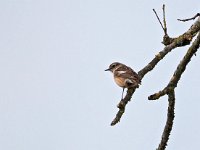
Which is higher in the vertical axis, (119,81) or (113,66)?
(113,66)

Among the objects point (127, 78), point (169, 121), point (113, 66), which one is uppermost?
point (113, 66)

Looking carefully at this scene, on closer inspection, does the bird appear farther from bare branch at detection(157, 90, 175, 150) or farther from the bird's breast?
bare branch at detection(157, 90, 175, 150)

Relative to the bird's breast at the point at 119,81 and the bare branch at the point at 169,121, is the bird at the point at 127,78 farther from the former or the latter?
the bare branch at the point at 169,121

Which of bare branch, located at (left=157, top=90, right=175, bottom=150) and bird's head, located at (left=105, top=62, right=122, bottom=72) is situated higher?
bird's head, located at (left=105, top=62, right=122, bottom=72)

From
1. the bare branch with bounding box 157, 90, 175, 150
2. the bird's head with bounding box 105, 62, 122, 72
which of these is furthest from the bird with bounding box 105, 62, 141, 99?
the bare branch with bounding box 157, 90, 175, 150

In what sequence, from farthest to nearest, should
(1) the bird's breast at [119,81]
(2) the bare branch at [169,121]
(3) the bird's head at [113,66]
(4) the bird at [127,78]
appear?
(3) the bird's head at [113,66] < (1) the bird's breast at [119,81] < (4) the bird at [127,78] < (2) the bare branch at [169,121]

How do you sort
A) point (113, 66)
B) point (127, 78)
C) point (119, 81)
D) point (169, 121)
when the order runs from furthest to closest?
point (113, 66), point (119, 81), point (127, 78), point (169, 121)

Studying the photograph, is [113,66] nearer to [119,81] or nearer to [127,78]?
[119,81]

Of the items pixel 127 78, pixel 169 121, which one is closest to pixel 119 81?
pixel 127 78

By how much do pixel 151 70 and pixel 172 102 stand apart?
1051 millimetres

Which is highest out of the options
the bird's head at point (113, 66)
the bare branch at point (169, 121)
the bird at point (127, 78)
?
the bird's head at point (113, 66)


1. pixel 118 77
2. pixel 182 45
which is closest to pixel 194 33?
pixel 182 45

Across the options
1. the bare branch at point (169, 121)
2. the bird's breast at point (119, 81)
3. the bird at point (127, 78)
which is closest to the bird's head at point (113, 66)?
the bird at point (127, 78)

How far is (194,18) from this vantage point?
4617mm
